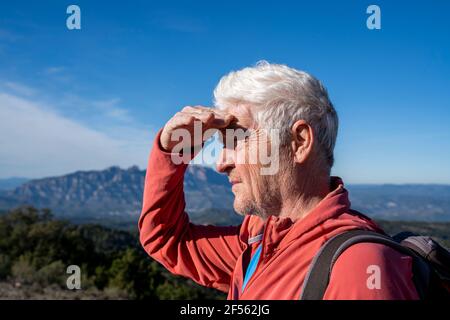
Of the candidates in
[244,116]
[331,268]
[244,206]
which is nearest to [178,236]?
[244,206]

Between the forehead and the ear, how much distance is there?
19 centimetres

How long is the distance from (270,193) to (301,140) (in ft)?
0.92

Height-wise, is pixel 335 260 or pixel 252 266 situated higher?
pixel 335 260

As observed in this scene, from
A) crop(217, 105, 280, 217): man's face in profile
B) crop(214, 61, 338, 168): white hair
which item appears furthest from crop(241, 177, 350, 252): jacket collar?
crop(214, 61, 338, 168): white hair

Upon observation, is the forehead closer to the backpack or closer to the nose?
the nose

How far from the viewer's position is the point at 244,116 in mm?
1887

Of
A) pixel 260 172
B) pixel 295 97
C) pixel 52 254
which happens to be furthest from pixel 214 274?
pixel 52 254

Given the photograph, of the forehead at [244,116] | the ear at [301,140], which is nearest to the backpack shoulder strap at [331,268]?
the ear at [301,140]

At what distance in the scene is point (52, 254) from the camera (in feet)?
108

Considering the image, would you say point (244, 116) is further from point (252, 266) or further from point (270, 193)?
point (252, 266)

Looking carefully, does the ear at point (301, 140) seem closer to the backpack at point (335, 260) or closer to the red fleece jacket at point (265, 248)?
the red fleece jacket at point (265, 248)

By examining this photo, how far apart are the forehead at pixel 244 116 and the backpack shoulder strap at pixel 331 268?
28.0 inches
